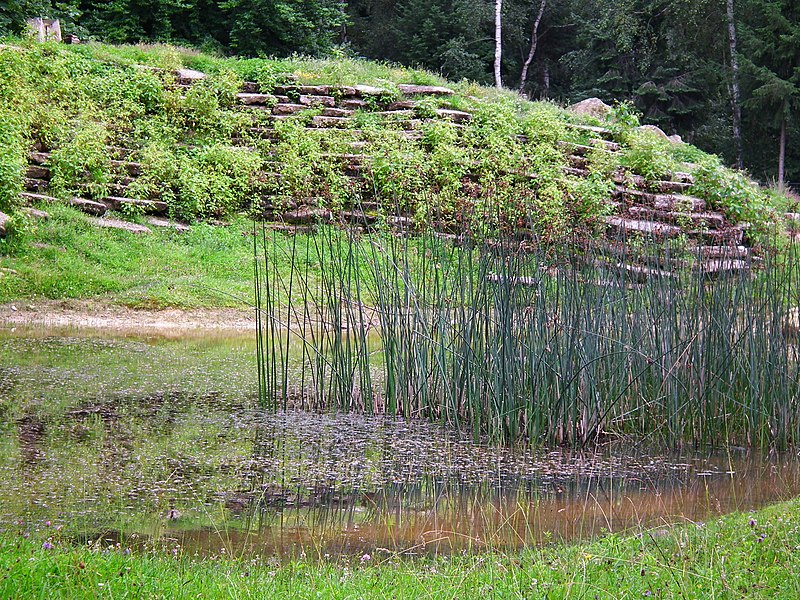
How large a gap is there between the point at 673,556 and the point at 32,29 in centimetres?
1242

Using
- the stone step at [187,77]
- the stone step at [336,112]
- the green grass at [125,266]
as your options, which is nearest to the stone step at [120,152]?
the green grass at [125,266]

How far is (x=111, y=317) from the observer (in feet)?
24.9

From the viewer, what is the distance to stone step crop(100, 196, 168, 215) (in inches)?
383

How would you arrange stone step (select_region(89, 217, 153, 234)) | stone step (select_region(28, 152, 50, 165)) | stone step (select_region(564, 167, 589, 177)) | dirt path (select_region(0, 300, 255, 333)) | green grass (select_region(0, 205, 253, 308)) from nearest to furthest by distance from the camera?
dirt path (select_region(0, 300, 255, 333)), green grass (select_region(0, 205, 253, 308)), stone step (select_region(89, 217, 153, 234)), stone step (select_region(28, 152, 50, 165)), stone step (select_region(564, 167, 589, 177))

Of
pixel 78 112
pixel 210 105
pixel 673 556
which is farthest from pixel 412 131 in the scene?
pixel 673 556

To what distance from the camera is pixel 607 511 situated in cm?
350

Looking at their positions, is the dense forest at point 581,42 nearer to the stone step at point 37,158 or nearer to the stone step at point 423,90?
the stone step at point 37,158

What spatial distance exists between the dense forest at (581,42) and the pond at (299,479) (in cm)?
1152

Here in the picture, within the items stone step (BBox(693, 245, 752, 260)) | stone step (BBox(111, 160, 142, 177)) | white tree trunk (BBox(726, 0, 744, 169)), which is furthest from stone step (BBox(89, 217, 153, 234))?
white tree trunk (BBox(726, 0, 744, 169))

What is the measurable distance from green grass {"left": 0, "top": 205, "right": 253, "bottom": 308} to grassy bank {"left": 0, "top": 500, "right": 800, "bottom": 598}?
17.8 feet

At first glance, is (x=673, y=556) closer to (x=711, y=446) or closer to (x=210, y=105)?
(x=711, y=446)

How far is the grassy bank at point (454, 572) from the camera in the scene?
86.4 inches

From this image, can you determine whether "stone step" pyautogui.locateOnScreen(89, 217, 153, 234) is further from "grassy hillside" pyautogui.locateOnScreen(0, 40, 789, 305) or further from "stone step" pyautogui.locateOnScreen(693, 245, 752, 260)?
"stone step" pyautogui.locateOnScreen(693, 245, 752, 260)

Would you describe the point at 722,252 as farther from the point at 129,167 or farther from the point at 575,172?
the point at 129,167
